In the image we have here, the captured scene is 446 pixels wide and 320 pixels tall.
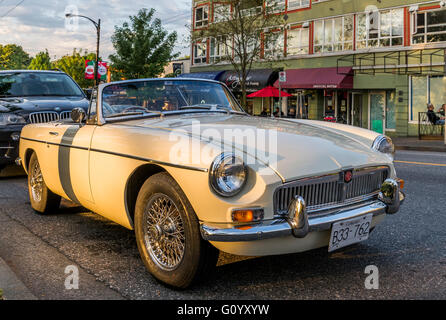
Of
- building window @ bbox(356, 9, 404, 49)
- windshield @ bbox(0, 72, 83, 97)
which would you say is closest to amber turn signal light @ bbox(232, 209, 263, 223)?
windshield @ bbox(0, 72, 83, 97)

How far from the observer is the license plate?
10.5 feet

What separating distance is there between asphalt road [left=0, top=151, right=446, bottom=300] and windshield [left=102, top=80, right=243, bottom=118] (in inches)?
48.4

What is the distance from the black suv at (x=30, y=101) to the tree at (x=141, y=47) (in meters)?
26.7

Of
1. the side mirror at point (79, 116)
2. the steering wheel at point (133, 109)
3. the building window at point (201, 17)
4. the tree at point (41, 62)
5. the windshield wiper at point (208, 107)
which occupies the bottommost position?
the side mirror at point (79, 116)

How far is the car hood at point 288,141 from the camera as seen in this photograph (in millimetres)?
3165

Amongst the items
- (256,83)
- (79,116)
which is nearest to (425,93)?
(256,83)

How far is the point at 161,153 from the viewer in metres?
3.33

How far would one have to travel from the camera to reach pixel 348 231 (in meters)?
3.28

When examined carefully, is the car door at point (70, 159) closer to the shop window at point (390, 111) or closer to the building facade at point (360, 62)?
the building facade at point (360, 62)

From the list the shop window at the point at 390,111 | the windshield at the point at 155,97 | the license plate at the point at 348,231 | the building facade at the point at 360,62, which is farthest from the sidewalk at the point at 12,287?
the shop window at the point at 390,111

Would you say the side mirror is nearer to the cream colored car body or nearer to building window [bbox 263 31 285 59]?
the cream colored car body

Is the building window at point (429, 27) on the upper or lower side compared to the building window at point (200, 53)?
lower
